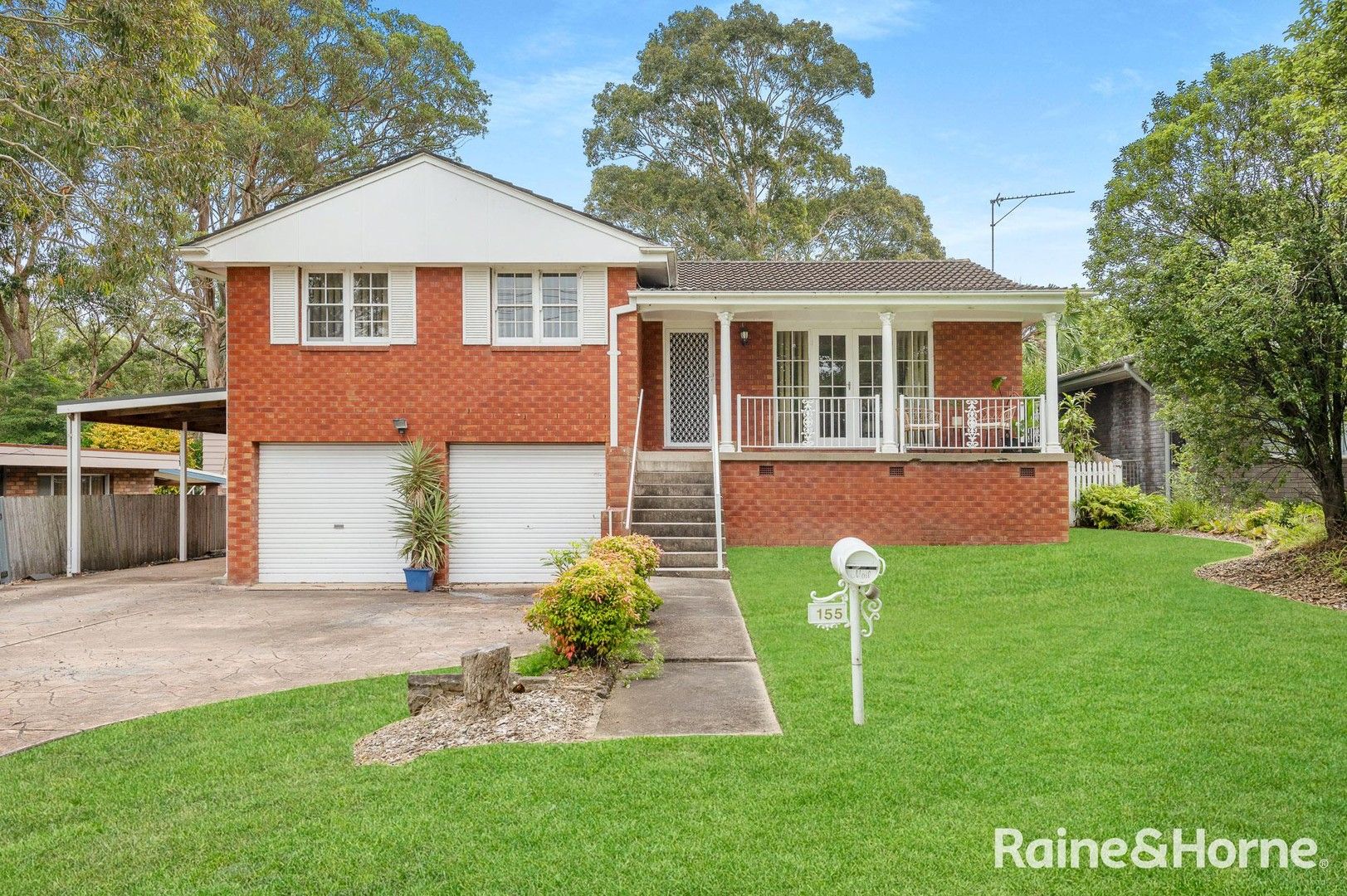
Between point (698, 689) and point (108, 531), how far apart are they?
15.9m

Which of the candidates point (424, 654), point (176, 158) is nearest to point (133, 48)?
point (176, 158)

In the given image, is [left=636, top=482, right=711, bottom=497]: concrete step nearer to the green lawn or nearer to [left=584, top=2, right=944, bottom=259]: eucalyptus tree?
the green lawn

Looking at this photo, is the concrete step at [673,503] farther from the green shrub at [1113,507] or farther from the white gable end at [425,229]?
the green shrub at [1113,507]

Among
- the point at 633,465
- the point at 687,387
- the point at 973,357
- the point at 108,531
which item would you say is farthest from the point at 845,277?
the point at 108,531

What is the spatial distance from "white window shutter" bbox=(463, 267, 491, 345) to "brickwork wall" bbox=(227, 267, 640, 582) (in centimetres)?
16

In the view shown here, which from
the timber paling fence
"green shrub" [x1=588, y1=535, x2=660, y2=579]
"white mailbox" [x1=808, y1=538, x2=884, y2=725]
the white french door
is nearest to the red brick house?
→ the white french door

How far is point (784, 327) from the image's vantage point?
16.8 meters

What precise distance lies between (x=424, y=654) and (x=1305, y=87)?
1131cm

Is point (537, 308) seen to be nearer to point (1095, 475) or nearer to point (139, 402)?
point (139, 402)

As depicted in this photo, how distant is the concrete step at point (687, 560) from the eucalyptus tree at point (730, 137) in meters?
21.2

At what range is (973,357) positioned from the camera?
54.6 feet

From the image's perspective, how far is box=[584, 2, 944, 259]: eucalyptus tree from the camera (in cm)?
3244

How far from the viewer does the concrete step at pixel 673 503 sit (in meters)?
13.9

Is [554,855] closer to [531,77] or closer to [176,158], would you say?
[176,158]
